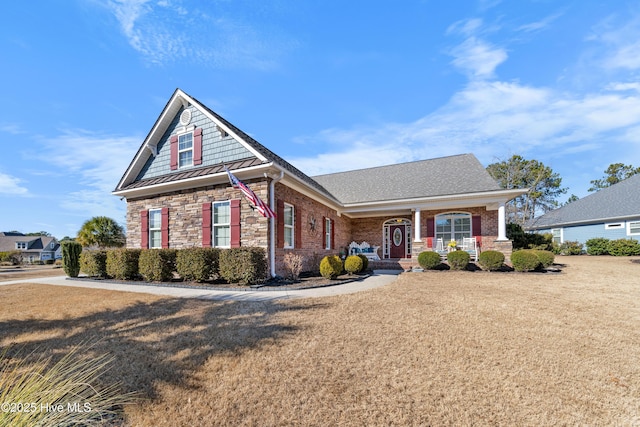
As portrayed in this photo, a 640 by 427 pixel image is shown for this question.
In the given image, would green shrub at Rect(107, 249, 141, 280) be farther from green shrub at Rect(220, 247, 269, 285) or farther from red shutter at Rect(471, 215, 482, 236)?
red shutter at Rect(471, 215, 482, 236)

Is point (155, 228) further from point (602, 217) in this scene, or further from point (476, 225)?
point (602, 217)

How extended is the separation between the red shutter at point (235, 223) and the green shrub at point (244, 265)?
938mm

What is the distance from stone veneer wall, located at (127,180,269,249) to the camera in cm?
934

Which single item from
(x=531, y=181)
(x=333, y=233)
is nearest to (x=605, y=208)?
(x=531, y=181)

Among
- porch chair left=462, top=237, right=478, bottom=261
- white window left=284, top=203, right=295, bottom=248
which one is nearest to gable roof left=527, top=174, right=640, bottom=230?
porch chair left=462, top=237, right=478, bottom=261

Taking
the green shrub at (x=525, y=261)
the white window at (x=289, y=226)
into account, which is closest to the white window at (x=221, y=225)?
the white window at (x=289, y=226)

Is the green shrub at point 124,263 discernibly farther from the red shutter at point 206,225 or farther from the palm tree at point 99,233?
the palm tree at point 99,233

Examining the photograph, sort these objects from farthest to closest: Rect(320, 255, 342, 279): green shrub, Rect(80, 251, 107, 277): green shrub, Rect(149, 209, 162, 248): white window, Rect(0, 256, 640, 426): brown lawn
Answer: Rect(149, 209, 162, 248): white window, Rect(80, 251, 107, 277): green shrub, Rect(320, 255, 342, 279): green shrub, Rect(0, 256, 640, 426): brown lawn

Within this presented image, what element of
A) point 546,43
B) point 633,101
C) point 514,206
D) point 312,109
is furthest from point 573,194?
point 312,109

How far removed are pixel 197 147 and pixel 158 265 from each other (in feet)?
15.8

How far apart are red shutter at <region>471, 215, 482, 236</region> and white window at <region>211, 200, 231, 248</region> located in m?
12.1

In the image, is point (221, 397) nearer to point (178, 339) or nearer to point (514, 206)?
point (178, 339)

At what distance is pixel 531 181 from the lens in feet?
108

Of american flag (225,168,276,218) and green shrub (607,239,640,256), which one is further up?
american flag (225,168,276,218)
